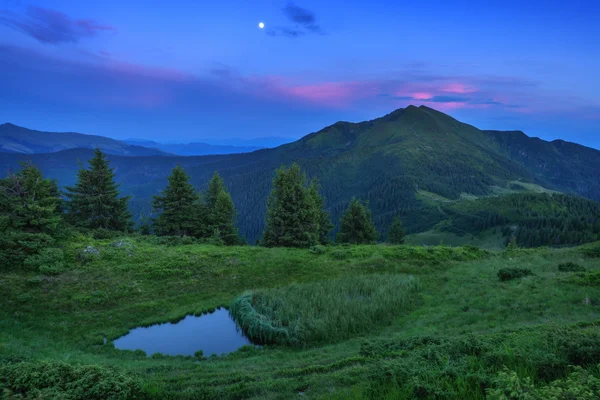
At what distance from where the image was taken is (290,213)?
3878cm

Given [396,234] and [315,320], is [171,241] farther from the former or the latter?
[396,234]

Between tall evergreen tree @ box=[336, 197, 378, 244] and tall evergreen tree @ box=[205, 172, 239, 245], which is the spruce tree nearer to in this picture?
tall evergreen tree @ box=[336, 197, 378, 244]

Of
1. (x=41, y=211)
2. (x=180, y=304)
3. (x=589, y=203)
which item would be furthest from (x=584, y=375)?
(x=589, y=203)

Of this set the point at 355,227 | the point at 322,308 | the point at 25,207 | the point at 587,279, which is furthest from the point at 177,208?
the point at 587,279

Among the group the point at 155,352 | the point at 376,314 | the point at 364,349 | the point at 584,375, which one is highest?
the point at 584,375

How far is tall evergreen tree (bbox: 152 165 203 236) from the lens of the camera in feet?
131

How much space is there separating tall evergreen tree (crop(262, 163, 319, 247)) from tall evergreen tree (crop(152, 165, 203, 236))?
433 inches

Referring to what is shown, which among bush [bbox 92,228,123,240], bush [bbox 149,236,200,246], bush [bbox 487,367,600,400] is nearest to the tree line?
bush [bbox 149,236,200,246]

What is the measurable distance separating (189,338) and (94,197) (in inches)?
1196

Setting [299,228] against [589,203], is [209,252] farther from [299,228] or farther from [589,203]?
[589,203]

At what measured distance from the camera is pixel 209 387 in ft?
30.2

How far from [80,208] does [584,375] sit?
4723 centimetres

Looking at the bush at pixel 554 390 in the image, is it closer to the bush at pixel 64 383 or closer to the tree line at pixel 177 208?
the bush at pixel 64 383

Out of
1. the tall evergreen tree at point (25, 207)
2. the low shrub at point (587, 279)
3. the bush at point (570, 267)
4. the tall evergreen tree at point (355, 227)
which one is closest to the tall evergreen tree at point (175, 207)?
the tall evergreen tree at point (25, 207)
